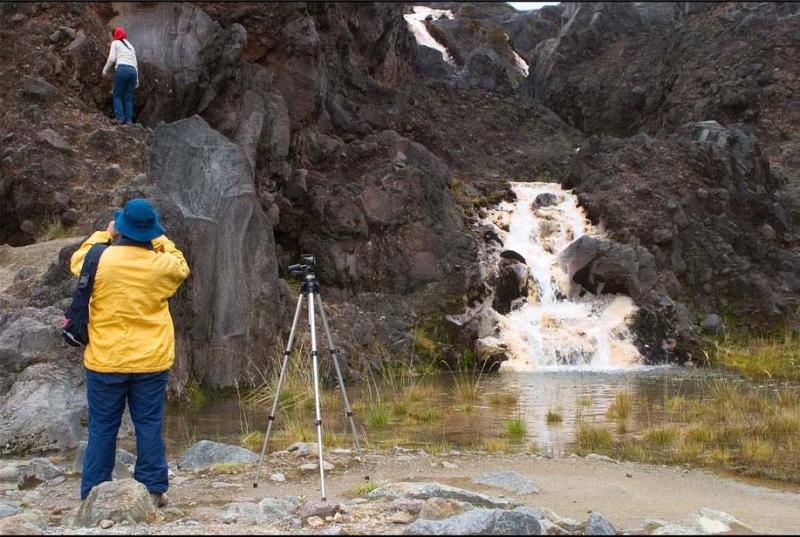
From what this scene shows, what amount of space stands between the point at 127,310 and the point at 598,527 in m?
3.50

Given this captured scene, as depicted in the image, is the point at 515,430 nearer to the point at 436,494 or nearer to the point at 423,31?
the point at 436,494

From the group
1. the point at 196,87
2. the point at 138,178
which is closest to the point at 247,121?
the point at 196,87

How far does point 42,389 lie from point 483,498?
5.93 m

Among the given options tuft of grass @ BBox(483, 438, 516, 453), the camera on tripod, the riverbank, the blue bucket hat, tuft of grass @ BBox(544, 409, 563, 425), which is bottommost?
the riverbank

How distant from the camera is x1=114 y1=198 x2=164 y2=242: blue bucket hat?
6.25 meters

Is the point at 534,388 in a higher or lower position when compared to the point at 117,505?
higher

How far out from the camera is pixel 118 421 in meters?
6.43

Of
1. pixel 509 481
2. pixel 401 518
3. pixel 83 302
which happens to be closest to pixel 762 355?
pixel 509 481

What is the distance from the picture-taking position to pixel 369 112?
31.2 m

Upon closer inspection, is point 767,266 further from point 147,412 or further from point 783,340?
point 147,412

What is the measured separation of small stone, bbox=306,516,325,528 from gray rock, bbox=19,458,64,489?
10.7 feet

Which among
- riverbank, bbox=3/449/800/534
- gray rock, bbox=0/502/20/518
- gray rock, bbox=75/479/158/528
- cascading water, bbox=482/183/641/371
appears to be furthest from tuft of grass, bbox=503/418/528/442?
cascading water, bbox=482/183/641/371

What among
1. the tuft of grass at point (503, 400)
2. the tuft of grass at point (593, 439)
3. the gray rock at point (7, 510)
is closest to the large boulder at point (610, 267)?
the tuft of grass at point (503, 400)

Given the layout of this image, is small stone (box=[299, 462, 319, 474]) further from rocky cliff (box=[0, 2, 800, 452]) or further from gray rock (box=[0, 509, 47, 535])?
rocky cliff (box=[0, 2, 800, 452])
